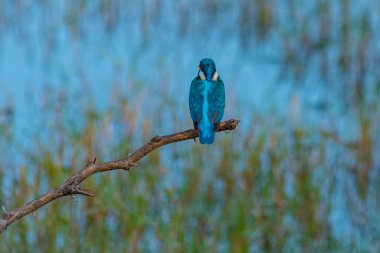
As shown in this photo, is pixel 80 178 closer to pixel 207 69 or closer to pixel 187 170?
pixel 207 69

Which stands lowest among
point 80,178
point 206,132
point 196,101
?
point 80,178

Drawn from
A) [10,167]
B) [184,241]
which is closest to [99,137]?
[10,167]

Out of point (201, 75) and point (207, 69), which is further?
point (201, 75)

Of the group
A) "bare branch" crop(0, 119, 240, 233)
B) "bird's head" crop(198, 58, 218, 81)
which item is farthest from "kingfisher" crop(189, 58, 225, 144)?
"bare branch" crop(0, 119, 240, 233)

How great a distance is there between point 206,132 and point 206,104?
0.36 feet

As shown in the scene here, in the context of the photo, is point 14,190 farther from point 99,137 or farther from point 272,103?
point 272,103

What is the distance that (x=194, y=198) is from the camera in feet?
17.4

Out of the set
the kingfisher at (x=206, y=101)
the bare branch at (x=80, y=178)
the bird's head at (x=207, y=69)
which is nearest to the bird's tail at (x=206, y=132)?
the kingfisher at (x=206, y=101)

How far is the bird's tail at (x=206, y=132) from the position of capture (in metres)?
2.72

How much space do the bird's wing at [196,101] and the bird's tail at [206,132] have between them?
0.09ft

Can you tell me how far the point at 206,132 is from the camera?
2.74m

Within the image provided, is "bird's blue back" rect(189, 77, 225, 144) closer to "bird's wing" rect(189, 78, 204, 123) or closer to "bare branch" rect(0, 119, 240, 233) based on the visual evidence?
"bird's wing" rect(189, 78, 204, 123)

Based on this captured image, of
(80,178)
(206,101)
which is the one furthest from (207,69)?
(80,178)

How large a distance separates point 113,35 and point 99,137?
302 centimetres
